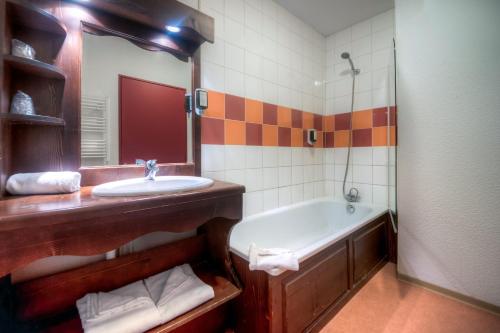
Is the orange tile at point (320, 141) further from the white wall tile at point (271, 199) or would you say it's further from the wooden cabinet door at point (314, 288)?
the wooden cabinet door at point (314, 288)

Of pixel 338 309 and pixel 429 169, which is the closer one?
pixel 338 309

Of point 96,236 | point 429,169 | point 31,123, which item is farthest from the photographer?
point 429,169

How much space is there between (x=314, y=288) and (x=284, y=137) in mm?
1320

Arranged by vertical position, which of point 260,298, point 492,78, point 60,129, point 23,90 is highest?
point 492,78

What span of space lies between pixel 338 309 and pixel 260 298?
70cm

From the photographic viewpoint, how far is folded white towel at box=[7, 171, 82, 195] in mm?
846

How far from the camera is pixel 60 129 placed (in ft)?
3.35


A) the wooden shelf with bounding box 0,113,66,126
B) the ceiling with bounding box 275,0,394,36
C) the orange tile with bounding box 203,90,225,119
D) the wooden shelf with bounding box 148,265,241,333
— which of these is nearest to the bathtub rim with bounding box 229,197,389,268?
the wooden shelf with bounding box 148,265,241,333

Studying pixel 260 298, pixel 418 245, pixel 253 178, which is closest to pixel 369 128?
pixel 418 245

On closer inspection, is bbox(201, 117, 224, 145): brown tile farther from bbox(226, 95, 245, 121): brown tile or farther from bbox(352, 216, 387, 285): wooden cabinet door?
bbox(352, 216, 387, 285): wooden cabinet door

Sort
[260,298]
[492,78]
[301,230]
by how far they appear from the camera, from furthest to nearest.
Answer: [301,230]
[492,78]
[260,298]

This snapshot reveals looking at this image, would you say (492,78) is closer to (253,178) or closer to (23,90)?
(253,178)

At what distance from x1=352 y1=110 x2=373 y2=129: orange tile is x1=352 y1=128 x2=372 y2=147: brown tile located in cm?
5

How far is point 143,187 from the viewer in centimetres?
103
